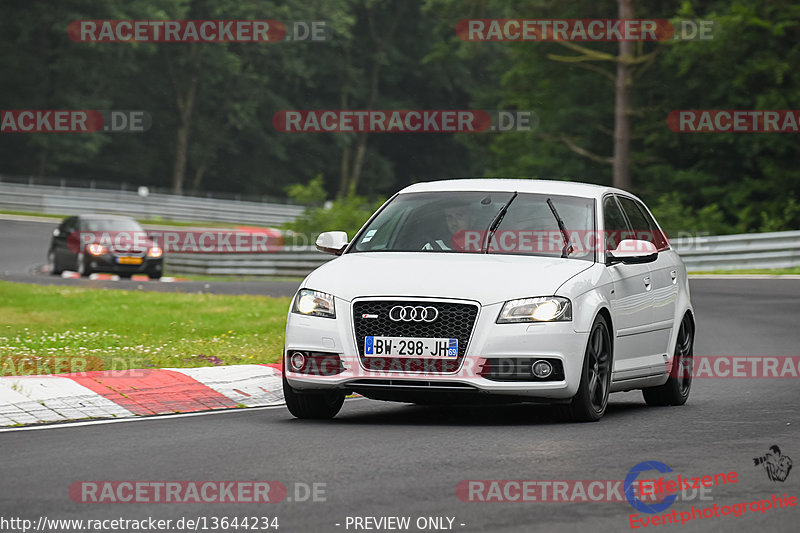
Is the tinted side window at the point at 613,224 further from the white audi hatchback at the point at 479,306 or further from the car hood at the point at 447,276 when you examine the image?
the car hood at the point at 447,276

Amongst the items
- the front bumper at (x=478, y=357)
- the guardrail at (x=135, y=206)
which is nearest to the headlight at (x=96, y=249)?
the front bumper at (x=478, y=357)

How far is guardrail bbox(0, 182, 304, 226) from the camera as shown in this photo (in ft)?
186

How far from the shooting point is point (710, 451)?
8602 millimetres

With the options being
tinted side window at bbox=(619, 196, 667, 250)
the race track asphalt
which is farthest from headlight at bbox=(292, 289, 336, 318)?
tinted side window at bbox=(619, 196, 667, 250)

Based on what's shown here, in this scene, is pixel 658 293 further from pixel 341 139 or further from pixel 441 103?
pixel 441 103

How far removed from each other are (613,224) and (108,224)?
24.1 metres

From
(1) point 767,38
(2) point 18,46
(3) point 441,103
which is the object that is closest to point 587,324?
(1) point 767,38

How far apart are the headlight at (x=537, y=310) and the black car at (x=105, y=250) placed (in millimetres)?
23482

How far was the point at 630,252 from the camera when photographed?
10.6 meters

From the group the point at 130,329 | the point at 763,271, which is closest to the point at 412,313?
the point at 130,329

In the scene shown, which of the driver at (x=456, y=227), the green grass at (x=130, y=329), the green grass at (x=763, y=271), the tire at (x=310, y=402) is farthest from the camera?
the green grass at (x=763, y=271)

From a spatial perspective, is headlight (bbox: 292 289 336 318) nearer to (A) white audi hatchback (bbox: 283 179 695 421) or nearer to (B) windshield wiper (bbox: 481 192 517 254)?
(A) white audi hatchback (bbox: 283 179 695 421)

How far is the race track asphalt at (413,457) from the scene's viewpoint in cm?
668

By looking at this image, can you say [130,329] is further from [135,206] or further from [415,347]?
[135,206]
